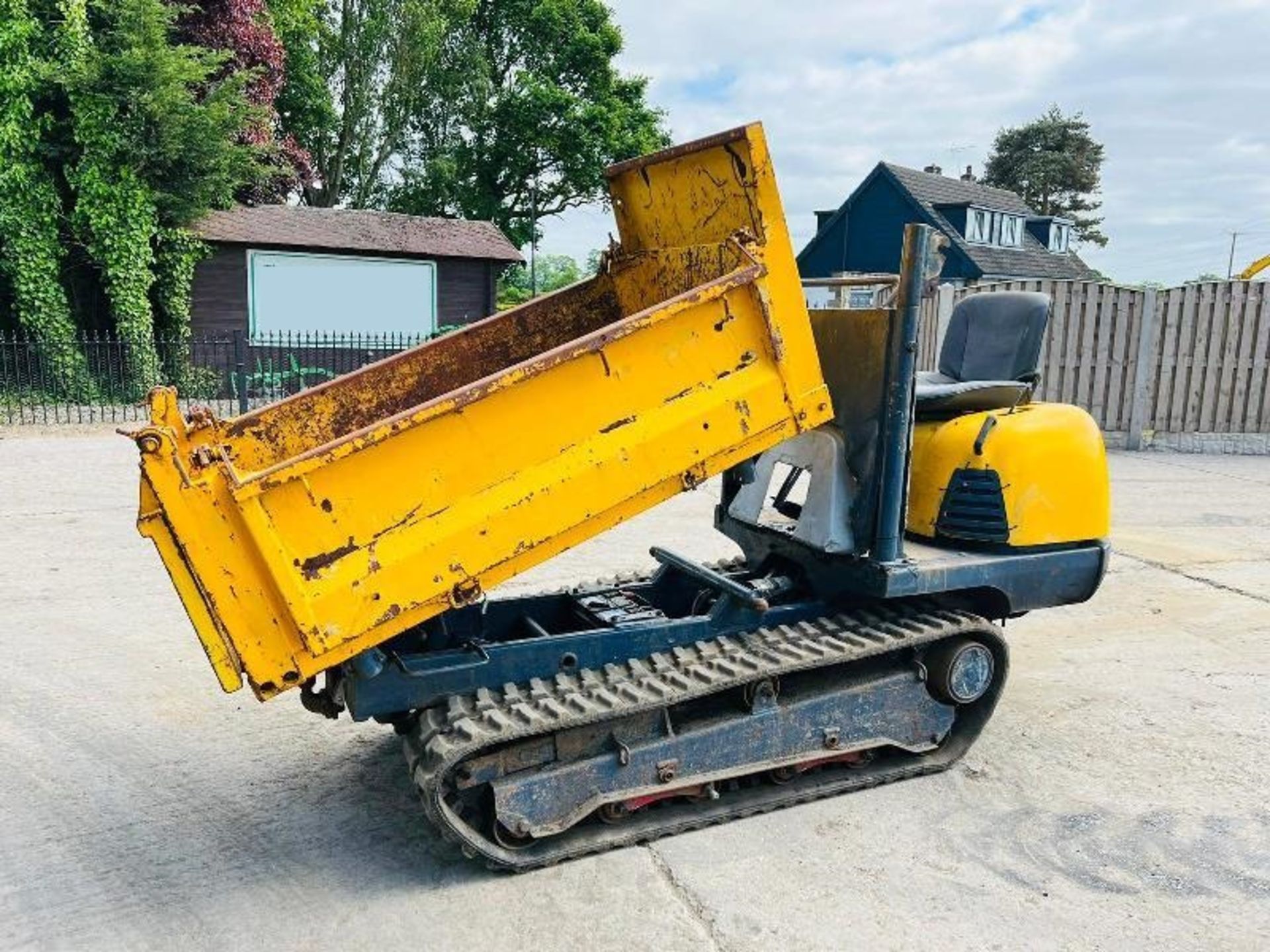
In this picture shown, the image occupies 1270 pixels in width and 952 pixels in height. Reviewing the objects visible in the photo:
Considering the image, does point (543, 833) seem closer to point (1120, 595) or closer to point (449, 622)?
point (449, 622)

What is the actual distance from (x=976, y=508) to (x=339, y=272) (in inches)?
767

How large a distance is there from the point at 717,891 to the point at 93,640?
4233mm

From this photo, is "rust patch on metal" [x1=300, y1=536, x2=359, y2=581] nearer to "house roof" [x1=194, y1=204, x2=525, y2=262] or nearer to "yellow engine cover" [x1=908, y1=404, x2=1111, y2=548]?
"yellow engine cover" [x1=908, y1=404, x2=1111, y2=548]

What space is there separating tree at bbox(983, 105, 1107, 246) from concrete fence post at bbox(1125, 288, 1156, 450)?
46.7 m

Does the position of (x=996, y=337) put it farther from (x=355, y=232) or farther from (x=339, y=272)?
(x=355, y=232)

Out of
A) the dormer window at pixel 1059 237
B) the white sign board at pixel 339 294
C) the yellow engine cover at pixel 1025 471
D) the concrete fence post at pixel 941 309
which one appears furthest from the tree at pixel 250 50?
the dormer window at pixel 1059 237

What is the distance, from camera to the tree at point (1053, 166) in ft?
183

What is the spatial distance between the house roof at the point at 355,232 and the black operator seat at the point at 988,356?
57.5ft

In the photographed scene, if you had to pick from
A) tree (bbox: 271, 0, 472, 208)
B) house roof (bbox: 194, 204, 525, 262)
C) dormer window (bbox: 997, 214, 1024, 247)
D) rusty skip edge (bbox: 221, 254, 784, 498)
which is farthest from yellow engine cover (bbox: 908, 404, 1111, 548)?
dormer window (bbox: 997, 214, 1024, 247)

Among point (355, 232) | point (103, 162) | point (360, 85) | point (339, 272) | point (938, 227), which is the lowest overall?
point (339, 272)

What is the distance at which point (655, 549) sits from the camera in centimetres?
479

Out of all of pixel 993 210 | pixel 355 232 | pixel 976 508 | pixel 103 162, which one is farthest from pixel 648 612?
pixel 993 210

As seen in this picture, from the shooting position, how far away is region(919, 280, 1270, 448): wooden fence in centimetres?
1362

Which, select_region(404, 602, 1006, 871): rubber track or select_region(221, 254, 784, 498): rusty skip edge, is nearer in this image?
select_region(221, 254, 784, 498): rusty skip edge
